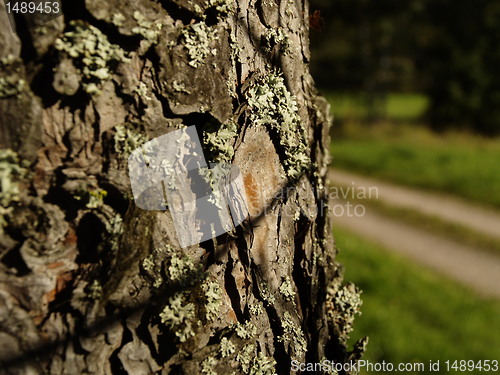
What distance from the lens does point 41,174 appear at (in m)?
1.03

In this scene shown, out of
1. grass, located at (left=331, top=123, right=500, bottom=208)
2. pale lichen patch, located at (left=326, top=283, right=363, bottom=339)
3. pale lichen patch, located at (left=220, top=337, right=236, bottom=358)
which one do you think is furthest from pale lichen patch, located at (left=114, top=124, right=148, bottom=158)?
grass, located at (left=331, top=123, right=500, bottom=208)

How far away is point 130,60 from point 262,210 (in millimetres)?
569

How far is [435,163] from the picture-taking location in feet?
28.0

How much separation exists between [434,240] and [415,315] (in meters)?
2.54

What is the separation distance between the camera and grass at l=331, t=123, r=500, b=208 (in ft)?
24.2

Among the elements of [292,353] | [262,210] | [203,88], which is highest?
[203,88]

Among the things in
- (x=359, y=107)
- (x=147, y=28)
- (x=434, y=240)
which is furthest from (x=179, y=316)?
(x=359, y=107)

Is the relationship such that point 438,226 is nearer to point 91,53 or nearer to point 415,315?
point 415,315

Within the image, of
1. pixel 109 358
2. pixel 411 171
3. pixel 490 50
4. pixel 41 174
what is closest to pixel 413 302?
pixel 109 358

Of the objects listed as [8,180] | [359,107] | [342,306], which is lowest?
[359,107]

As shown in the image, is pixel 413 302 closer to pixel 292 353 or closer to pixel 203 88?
pixel 292 353

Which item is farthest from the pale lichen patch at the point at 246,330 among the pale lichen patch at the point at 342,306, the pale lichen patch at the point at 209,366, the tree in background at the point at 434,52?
the tree in background at the point at 434,52

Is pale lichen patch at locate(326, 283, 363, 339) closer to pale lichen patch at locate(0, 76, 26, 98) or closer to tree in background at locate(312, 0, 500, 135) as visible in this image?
pale lichen patch at locate(0, 76, 26, 98)

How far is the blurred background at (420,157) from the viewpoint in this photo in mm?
3469
